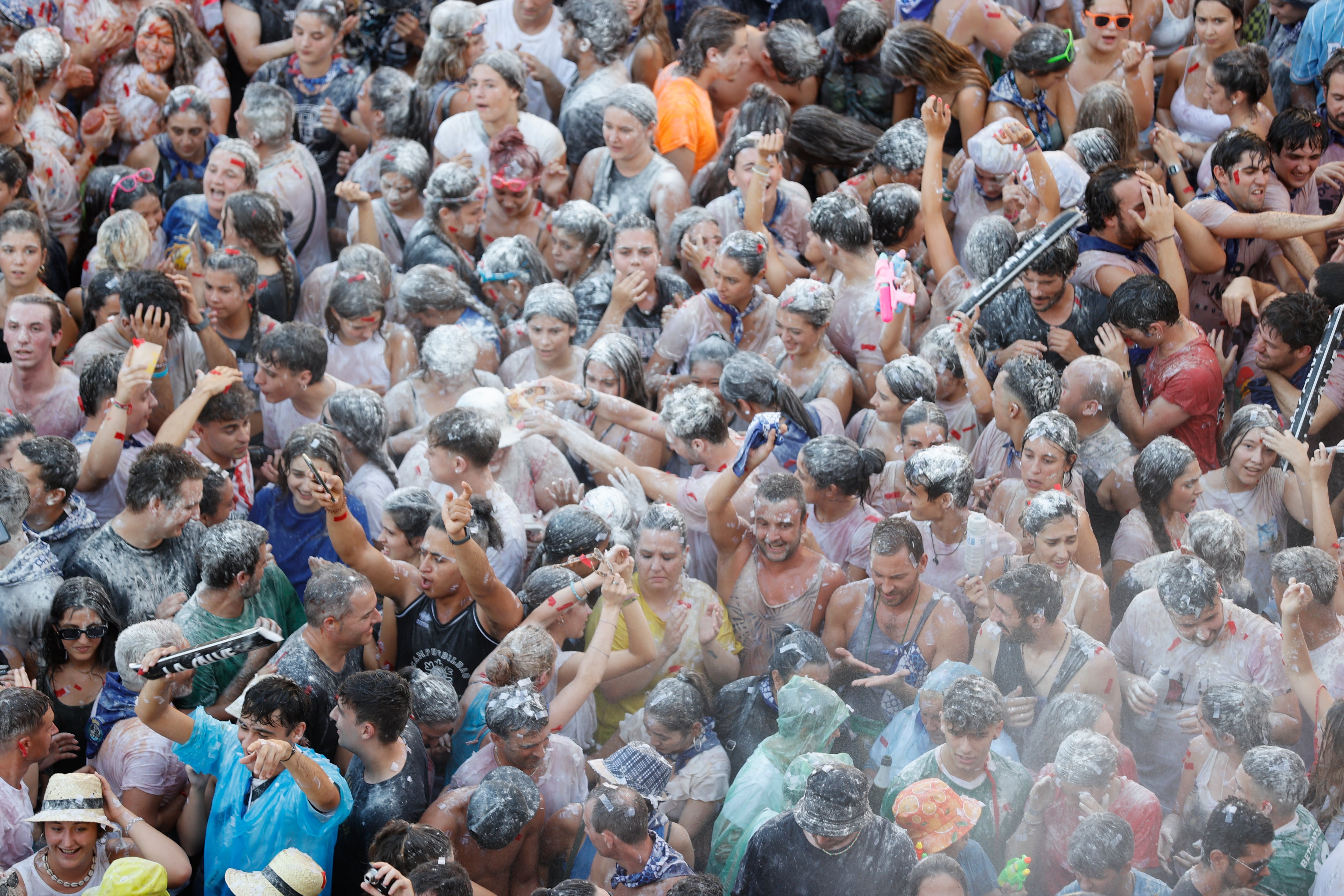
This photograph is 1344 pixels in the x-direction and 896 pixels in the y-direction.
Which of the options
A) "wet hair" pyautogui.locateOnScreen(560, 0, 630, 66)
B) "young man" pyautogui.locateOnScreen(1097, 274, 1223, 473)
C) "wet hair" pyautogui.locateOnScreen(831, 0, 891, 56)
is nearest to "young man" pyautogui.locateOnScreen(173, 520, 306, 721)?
"young man" pyautogui.locateOnScreen(1097, 274, 1223, 473)

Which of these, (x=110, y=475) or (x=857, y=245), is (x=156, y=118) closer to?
(x=110, y=475)

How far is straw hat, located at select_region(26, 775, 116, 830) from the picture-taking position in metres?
3.87

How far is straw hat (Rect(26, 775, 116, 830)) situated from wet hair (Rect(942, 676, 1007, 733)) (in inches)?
97.3

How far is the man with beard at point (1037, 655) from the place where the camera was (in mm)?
4590

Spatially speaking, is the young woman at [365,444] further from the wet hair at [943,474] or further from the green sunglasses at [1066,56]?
the green sunglasses at [1066,56]

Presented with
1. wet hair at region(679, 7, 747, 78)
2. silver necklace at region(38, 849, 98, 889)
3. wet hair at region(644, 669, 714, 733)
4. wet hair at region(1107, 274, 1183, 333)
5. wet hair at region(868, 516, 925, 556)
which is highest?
wet hair at region(679, 7, 747, 78)

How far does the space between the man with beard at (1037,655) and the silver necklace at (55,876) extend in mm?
2842

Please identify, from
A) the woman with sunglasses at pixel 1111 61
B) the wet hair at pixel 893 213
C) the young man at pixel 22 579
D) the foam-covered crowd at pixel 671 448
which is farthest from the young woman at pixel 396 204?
the woman with sunglasses at pixel 1111 61

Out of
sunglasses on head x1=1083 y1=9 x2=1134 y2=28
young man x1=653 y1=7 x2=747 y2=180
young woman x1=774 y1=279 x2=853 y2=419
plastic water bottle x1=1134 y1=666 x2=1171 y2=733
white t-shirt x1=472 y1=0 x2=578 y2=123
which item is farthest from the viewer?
white t-shirt x1=472 y1=0 x2=578 y2=123

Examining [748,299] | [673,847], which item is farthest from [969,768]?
[748,299]

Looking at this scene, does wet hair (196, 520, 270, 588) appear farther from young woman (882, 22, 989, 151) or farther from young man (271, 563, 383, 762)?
young woman (882, 22, 989, 151)

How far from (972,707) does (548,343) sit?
8.95 feet

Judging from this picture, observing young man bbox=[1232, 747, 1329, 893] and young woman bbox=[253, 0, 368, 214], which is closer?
young man bbox=[1232, 747, 1329, 893]

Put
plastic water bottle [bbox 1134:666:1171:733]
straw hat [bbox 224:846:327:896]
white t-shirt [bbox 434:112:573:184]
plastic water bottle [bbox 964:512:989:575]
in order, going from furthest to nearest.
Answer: white t-shirt [bbox 434:112:573:184]
plastic water bottle [bbox 964:512:989:575]
plastic water bottle [bbox 1134:666:1171:733]
straw hat [bbox 224:846:327:896]
